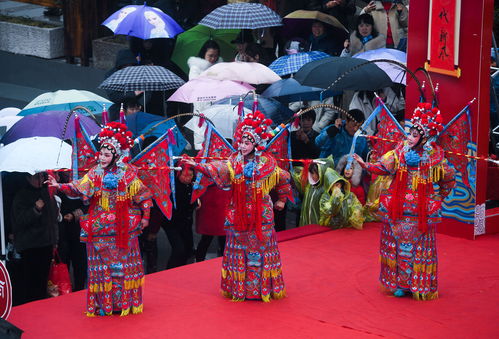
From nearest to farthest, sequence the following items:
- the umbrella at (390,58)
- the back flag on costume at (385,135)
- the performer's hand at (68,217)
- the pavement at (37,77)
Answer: the back flag on costume at (385,135) → the performer's hand at (68,217) → the umbrella at (390,58) → the pavement at (37,77)

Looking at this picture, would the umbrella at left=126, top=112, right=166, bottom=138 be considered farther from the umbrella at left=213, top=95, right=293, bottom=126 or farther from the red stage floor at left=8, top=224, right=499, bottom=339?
the red stage floor at left=8, top=224, right=499, bottom=339

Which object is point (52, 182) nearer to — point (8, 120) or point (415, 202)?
point (8, 120)

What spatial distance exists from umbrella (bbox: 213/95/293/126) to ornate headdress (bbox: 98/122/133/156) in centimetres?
286

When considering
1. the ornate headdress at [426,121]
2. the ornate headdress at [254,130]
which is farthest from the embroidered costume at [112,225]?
the ornate headdress at [426,121]

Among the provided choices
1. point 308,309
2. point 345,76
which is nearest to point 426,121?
point 308,309

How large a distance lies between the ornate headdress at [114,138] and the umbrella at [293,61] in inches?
163

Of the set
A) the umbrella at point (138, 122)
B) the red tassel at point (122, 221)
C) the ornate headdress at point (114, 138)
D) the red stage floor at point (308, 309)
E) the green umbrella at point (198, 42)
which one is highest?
the green umbrella at point (198, 42)

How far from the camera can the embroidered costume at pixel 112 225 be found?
8953 mm

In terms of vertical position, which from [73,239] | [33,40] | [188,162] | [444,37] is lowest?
[73,239]

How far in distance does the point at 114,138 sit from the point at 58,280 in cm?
185

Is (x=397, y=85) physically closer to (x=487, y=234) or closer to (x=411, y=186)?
(x=487, y=234)

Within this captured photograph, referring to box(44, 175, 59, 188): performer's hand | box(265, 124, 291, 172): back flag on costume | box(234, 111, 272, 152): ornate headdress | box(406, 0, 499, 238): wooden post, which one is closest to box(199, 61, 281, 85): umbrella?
box(406, 0, 499, 238): wooden post

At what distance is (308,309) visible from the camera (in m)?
9.35

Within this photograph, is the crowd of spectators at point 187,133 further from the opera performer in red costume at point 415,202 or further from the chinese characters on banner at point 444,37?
the chinese characters on banner at point 444,37
